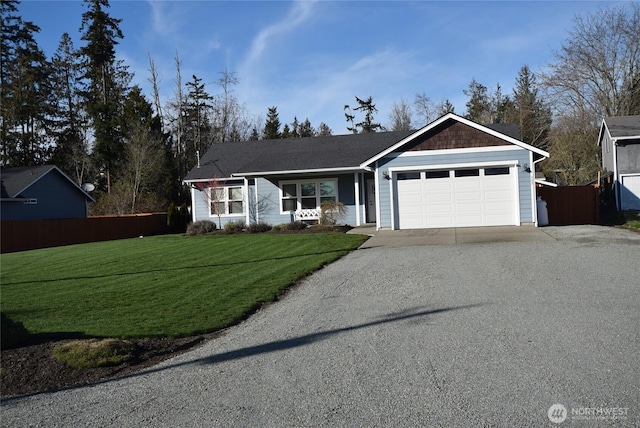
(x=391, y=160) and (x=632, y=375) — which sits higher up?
(x=391, y=160)

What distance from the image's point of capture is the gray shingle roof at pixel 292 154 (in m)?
24.7

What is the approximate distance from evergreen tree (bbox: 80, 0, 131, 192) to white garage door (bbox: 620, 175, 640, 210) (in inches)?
1371

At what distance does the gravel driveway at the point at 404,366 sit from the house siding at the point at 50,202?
26488 millimetres

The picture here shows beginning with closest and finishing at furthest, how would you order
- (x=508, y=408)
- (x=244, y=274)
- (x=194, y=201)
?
(x=508, y=408) → (x=244, y=274) → (x=194, y=201)

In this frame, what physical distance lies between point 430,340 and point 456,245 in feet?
31.6

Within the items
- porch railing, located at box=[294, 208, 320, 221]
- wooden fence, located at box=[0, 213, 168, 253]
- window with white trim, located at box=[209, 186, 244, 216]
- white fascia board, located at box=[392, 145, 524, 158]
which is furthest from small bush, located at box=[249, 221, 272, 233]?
wooden fence, located at box=[0, 213, 168, 253]

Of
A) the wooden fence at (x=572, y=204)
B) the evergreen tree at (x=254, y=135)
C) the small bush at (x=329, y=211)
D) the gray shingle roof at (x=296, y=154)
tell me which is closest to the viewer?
the small bush at (x=329, y=211)

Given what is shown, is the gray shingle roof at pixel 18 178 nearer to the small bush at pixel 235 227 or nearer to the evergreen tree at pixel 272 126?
the small bush at pixel 235 227

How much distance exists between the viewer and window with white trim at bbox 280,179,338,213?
25469 mm

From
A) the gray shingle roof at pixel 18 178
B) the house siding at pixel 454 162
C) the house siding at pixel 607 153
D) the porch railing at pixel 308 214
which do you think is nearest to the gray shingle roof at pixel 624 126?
the house siding at pixel 607 153

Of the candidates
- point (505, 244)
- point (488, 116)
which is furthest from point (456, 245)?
point (488, 116)

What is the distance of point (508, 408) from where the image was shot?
471 cm

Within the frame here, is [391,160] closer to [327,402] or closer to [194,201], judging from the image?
[194,201]

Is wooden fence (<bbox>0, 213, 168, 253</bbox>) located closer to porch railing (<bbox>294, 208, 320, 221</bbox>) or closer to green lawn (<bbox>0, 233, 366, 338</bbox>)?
green lawn (<bbox>0, 233, 366, 338</bbox>)
